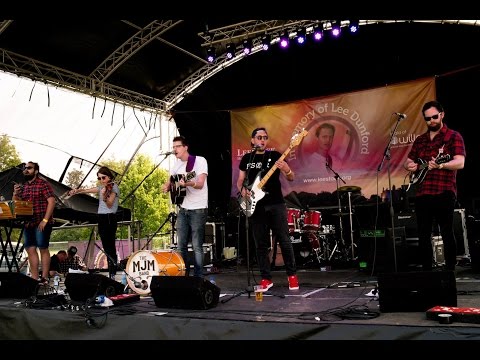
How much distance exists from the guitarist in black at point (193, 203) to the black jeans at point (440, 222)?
2.47 metres

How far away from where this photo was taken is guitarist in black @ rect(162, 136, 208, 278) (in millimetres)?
5508

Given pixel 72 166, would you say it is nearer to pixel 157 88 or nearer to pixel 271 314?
pixel 157 88

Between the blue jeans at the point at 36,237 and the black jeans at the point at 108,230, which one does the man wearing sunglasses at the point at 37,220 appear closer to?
the blue jeans at the point at 36,237

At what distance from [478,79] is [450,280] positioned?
6.76 meters

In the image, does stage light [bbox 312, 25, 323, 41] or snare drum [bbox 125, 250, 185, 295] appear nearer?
snare drum [bbox 125, 250, 185, 295]

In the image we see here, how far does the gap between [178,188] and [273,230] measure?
127cm

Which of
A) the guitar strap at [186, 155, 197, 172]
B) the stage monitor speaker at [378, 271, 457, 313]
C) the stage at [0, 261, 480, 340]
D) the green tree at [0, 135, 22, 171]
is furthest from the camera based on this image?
the green tree at [0, 135, 22, 171]

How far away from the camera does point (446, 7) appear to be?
260 cm

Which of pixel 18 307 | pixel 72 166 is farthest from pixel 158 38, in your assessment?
pixel 18 307

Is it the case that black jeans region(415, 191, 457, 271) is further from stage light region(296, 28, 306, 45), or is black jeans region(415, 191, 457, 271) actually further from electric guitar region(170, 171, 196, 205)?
stage light region(296, 28, 306, 45)

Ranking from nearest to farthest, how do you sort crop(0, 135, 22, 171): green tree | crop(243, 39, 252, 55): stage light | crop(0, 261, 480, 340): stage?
crop(0, 261, 480, 340): stage → crop(243, 39, 252, 55): stage light → crop(0, 135, 22, 171): green tree

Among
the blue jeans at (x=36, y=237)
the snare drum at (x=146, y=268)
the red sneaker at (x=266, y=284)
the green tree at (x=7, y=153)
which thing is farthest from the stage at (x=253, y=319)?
the green tree at (x=7, y=153)

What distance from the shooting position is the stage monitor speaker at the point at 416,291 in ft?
11.0

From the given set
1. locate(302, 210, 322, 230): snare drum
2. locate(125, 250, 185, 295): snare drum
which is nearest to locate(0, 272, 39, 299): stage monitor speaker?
locate(125, 250, 185, 295): snare drum
